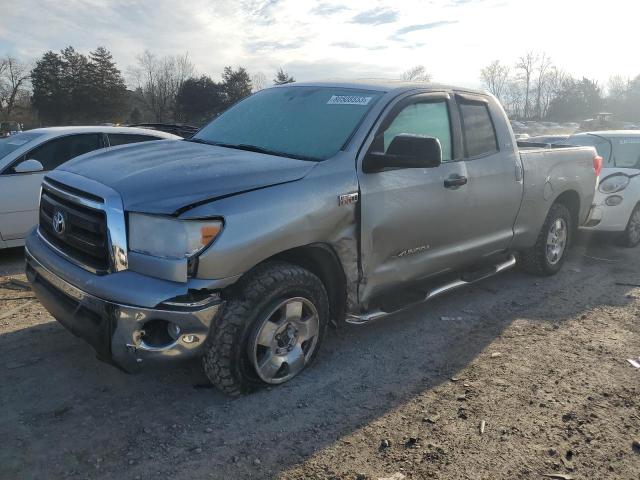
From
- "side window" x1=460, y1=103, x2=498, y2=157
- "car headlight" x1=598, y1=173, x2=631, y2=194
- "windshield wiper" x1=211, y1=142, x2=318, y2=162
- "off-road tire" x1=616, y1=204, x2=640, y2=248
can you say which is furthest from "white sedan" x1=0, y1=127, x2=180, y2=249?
"off-road tire" x1=616, y1=204, x2=640, y2=248

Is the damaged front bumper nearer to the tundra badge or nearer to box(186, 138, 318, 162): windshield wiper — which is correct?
the tundra badge

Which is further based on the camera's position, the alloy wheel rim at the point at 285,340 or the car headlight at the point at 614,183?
the car headlight at the point at 614,183

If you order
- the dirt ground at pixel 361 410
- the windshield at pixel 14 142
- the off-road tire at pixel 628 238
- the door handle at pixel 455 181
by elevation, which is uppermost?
the windshield at pixel 14 142

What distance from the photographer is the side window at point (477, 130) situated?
4.52 m

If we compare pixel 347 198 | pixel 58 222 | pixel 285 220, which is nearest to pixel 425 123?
pixel 347 198

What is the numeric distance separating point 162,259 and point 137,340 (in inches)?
17.5

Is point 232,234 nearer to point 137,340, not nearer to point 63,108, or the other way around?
point 137,340

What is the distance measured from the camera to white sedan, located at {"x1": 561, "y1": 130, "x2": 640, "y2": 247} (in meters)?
7.32

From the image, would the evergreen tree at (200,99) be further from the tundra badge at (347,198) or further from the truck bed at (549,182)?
the tundra badge at (347,198)

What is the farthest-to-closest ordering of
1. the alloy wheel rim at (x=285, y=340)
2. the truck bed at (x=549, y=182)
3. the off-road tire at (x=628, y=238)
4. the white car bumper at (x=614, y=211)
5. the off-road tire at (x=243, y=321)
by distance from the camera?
1. the off-road tire at (x=628, y=238)
2. the white car bumper at (x=614, y=211)
3. the truck bed at (x=549, y=182)
4. the alloy wheel rim at (x=285, y=340)
5. the off-road tire at (x=243, y=321)

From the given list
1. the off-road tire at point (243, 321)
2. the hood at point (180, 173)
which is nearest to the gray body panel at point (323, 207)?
the hood at point (180, 173)

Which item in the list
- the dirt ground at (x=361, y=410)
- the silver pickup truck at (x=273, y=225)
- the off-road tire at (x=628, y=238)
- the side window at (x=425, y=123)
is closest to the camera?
the dirt ground at (x=361, y=410)

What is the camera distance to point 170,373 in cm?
359

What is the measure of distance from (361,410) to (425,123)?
2225 millimetres
